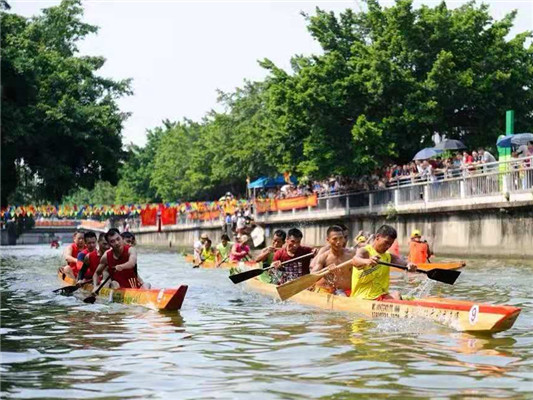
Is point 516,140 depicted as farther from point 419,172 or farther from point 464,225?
point 419,172

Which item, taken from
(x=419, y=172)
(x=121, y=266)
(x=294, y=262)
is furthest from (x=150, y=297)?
(x=419, y=172)

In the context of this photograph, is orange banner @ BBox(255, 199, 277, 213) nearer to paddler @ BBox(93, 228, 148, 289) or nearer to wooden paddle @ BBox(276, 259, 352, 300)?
paddler @ BBox(93, 228, 148, 289)

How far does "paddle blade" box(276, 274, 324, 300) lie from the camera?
15.8 metres

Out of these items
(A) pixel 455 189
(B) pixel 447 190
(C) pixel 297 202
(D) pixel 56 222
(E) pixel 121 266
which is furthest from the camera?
(D) pixel 56 222

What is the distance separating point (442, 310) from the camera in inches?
503

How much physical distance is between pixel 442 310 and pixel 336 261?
3165 millimetres

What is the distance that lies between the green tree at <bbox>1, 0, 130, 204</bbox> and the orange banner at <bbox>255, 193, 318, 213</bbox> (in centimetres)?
970

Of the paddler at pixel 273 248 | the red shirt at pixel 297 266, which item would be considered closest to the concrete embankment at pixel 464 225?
the paddler at pixel 273 248

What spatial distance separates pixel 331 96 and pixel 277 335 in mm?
34867

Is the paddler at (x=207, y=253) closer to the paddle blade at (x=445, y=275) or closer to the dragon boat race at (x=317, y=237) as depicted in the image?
the dragon boat race at (x=317, y=237)

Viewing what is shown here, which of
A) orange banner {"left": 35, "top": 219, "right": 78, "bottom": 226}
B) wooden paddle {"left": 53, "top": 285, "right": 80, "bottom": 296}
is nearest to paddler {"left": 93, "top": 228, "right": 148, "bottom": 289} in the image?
wooden paddle {"left": 53, "top": 285, "right": 80, "bottom": 296}

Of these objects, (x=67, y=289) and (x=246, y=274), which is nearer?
(x=246, y=274)

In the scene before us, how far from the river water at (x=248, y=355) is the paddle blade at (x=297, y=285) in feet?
0.99

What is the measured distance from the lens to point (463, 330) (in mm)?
12328
